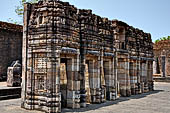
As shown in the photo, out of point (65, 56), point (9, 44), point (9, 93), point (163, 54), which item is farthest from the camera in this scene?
point (163, 54)

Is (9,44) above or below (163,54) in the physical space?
above

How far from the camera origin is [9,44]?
2095 cm

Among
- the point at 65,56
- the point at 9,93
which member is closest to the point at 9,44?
the point at 9,93

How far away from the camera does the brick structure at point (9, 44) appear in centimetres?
2019

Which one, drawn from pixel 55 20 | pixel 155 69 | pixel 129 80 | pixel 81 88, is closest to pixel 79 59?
pixel 81 88

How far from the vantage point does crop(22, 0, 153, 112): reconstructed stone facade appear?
30.0 feet

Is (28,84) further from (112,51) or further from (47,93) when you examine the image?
(112,51)

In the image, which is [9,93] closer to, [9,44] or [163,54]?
[9,44]

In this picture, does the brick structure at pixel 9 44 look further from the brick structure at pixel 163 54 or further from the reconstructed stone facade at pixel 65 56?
the brick structure at pixel 163 54

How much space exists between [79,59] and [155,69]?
97.1 ft

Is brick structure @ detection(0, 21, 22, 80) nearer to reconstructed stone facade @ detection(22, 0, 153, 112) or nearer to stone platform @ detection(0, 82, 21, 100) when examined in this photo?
stone platform @ detection(0, 82, 21, 100)

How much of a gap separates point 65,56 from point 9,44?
1298cm

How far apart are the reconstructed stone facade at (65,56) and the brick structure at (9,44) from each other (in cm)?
1113

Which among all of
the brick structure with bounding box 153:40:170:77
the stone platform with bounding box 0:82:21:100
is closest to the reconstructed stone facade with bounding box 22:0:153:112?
the stone platform with bounding box 0:82:21:100
